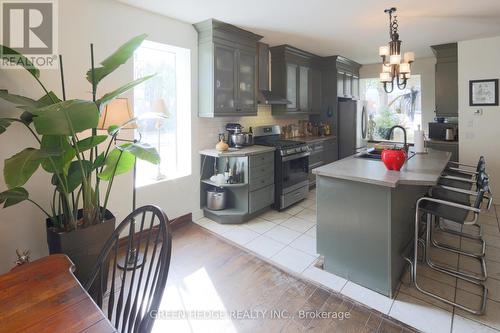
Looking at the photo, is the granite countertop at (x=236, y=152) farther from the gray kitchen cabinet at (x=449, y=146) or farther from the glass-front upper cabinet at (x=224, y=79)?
the gray kitchen cabinet at (x=449, y=146)

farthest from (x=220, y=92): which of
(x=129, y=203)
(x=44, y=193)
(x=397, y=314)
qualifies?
(x=397, y=314)

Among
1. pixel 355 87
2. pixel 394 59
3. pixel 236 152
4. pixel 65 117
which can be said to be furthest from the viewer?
pixel 355 87

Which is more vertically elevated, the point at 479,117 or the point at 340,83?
the point at 340,83

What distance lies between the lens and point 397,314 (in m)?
2.00

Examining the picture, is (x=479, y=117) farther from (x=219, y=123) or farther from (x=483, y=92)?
(x=219, y=123)

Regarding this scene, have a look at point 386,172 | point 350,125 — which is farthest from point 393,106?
point 386,172

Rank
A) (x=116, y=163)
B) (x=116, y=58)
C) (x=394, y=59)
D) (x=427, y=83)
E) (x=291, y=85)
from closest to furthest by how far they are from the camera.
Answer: (x=116, y=58)
(x=116, y=163)
(x=394, y=59)
(x=291, y=85)
(x=427, y=83)

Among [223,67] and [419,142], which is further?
[223,67]

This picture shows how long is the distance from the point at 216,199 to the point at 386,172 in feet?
7.18

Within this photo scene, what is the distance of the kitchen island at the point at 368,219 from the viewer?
2.17m

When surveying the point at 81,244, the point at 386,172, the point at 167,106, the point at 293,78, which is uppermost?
the point at 293,78

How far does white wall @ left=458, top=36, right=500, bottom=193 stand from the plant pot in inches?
205

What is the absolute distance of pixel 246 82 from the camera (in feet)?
13.3

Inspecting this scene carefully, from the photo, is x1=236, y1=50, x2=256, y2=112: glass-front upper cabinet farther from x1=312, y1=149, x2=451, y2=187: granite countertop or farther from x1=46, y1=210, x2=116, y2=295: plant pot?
x1=46, y1=210, x2=116, y2=295: plant pot
